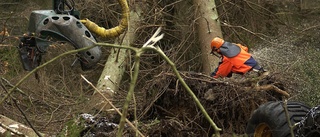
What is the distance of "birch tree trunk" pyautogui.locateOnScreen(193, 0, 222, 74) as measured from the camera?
9148mm

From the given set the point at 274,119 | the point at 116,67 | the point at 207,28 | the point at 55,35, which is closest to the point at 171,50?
the point at 207,28

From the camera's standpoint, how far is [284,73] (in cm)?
733

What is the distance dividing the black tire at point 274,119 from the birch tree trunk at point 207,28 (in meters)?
3.71

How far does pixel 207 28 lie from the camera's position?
367 inches

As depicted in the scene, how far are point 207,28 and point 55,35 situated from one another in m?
5.81

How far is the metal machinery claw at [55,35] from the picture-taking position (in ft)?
12.1

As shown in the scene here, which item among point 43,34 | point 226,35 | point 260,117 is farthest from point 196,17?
point 43,34

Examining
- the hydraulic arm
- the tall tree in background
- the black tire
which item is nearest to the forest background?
the tall tree in background

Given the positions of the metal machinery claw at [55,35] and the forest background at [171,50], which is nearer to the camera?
the metal machinery claw at [55,35]

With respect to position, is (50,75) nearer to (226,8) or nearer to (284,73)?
A: (226,8)

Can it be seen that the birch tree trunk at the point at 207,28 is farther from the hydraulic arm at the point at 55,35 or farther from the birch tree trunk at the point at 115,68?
the hydraulic arm at the point at 55,35

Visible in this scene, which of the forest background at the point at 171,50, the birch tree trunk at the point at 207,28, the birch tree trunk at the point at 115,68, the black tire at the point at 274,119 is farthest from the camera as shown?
the birch tree trunk at the point at 207,28

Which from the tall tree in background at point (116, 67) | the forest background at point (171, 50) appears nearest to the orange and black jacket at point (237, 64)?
the forest background at point (171, 50)

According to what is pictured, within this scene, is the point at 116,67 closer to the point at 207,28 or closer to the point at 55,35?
the point at 207,28
